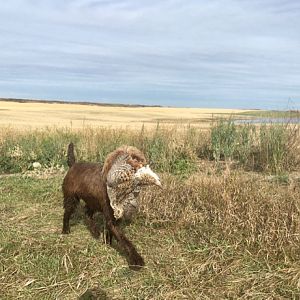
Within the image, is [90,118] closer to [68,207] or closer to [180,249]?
[68,207]

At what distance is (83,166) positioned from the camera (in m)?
5.26

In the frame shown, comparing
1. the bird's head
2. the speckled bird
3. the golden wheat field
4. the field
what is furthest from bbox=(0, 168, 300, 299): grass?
the golden wheat field

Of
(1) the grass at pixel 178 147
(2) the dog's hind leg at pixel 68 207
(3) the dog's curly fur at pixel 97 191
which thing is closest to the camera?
(3) the dog's curly fur at pixel 97 191

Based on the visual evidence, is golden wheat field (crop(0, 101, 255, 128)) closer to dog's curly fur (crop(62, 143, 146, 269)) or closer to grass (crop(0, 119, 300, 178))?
grass (crop(0, 119, 300, 178))

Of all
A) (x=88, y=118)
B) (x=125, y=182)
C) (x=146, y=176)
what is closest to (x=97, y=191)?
(x=125, y=182)

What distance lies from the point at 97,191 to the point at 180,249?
45.4 inches

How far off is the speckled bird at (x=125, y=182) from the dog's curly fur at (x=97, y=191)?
54mm

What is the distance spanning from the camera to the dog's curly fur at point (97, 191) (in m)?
4.52

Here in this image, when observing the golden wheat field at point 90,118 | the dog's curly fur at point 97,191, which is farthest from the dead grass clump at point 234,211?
the golden wheat field at point 90,118

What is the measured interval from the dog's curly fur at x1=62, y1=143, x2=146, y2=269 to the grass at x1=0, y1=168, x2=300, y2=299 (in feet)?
0.58

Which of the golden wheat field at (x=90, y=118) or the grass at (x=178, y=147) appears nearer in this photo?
the grass at (x=178, y=147)

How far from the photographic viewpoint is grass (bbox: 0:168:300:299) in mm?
4199

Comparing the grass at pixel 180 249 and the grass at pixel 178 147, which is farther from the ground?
the grass at pixel 178 147

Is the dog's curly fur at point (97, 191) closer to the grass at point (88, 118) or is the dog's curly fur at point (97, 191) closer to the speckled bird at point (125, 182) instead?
the speckled bird at point (125, 182)
